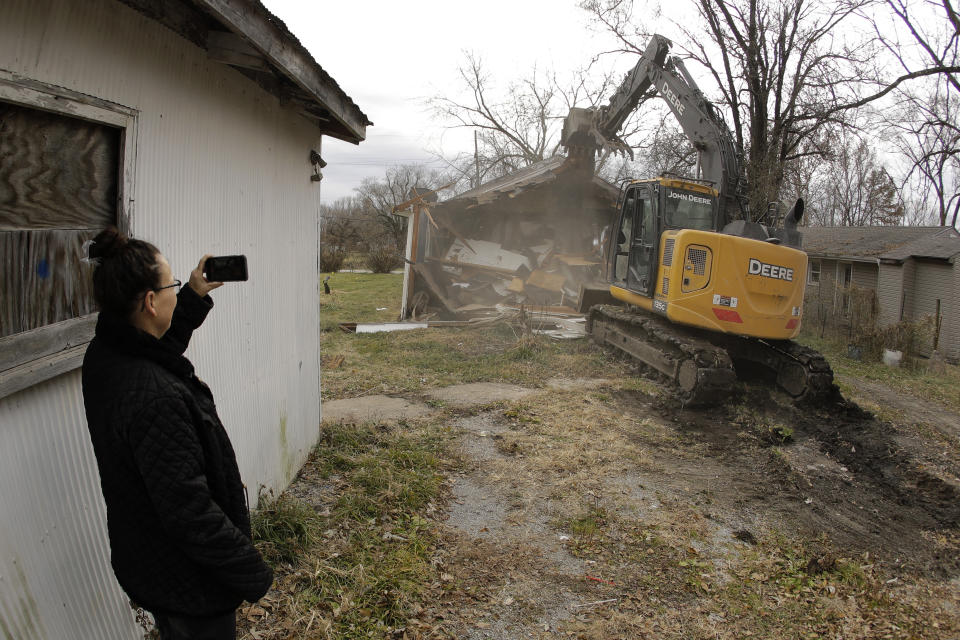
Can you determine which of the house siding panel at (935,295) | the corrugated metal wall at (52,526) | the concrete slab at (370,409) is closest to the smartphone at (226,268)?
the corrugated metal wall at (52,526)

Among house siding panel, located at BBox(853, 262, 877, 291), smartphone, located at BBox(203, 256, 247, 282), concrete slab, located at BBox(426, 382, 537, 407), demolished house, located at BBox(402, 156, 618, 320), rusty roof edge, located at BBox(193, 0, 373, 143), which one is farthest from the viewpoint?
house siding panel, located at BBox(853, 262, 877, 291)

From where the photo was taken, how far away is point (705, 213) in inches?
346

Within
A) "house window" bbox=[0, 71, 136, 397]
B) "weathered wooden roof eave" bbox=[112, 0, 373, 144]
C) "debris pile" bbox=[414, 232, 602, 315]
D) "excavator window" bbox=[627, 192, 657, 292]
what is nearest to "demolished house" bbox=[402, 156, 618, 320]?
"debris pile" bbox=[414, 232, 602, 315]

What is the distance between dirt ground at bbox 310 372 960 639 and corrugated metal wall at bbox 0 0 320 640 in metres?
1.55

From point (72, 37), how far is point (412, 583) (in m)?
3.09

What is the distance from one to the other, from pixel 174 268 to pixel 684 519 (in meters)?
3.92

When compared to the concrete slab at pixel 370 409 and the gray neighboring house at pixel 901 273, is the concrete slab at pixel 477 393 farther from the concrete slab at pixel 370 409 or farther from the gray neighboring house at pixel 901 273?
the gray neighboring house at pixel 901 273

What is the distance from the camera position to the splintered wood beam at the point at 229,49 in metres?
3.13

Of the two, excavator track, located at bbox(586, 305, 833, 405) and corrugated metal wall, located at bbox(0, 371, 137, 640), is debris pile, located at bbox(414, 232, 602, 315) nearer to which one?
excavator track, located at bbox(586, 305, 833, 405)

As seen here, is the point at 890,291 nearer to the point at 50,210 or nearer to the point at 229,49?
the point at 229,49

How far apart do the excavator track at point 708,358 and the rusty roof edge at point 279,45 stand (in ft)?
16.9

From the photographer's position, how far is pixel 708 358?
7.32 meters

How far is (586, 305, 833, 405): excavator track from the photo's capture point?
7234 millimetres

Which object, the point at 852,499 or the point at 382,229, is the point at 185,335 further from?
the point at 382,229
